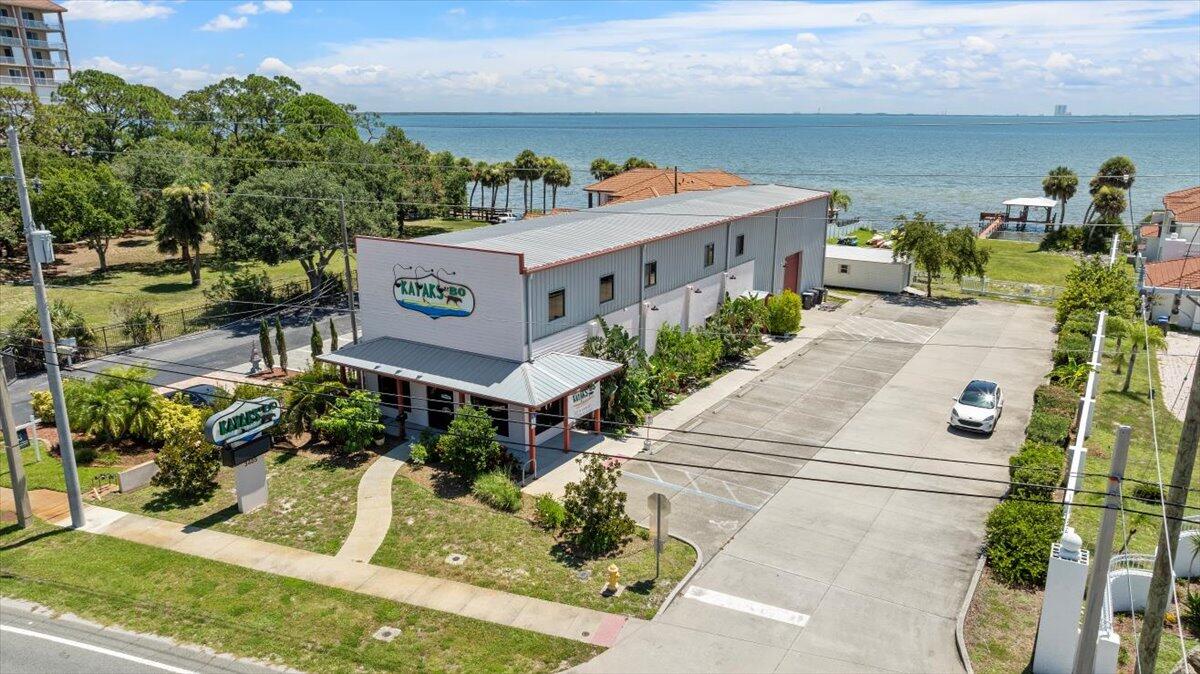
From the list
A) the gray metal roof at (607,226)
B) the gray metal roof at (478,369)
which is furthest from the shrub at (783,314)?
the gray metal roof at (478,369)

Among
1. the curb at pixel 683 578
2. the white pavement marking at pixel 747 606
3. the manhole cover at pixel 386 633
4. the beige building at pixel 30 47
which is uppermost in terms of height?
the beige building at pixel 30 47

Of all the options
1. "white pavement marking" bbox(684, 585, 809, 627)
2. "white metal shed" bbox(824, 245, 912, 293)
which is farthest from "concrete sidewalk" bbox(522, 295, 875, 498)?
"white metal shed" bbox(824, 245, 912, 293)

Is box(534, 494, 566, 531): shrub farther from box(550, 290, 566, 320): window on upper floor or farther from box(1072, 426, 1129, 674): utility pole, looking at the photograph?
box(1072, 426, 1129, 674): utility pole

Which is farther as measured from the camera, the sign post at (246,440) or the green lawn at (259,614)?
the sign post at (246,440)

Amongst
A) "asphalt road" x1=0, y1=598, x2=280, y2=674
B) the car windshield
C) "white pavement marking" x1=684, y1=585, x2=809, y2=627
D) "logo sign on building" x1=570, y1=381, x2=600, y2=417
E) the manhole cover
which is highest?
"logo sign on building" x1=570, y1=381, x2=600, y2=417

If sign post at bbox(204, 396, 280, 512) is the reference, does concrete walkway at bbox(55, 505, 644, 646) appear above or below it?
below

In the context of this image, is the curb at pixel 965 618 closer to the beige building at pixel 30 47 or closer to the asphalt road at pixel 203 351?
the asphalt road at pixel 203 351
